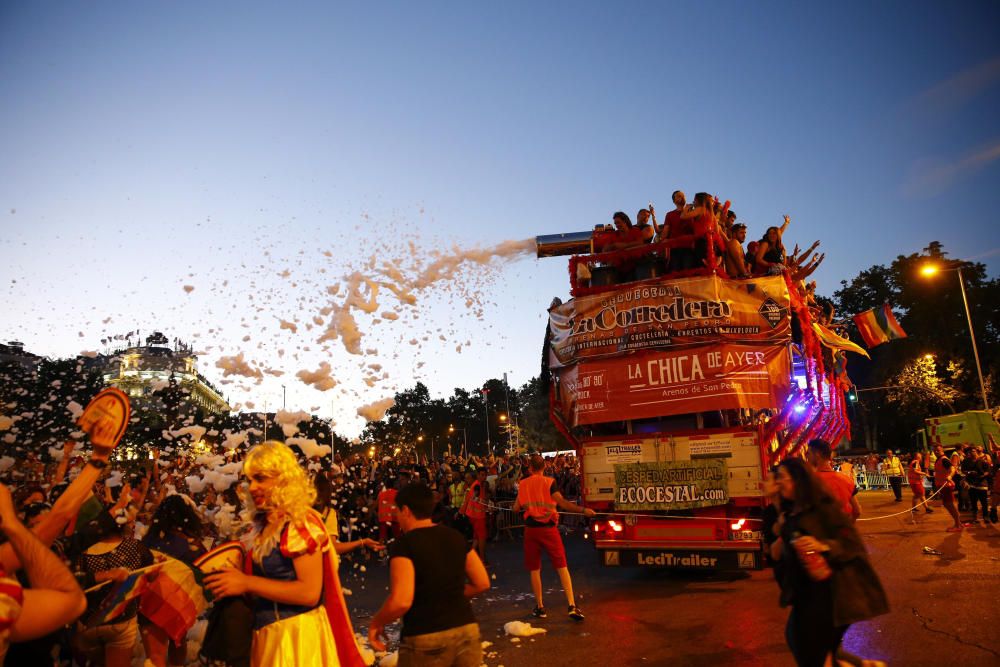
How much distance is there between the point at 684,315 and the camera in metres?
A: 8.87

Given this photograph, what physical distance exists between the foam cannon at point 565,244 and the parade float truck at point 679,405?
0.41m

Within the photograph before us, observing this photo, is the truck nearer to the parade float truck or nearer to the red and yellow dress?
the parade float truck

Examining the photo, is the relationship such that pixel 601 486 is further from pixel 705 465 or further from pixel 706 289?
pixel 706 289

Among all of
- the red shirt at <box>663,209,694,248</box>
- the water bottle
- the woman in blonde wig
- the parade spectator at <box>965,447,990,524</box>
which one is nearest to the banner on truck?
the red shirt at <box>663,209,694,248</box>

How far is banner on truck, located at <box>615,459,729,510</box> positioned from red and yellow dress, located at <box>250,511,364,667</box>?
6229 millimetres

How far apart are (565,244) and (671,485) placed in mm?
3802

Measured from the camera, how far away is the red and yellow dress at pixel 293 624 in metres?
3.01

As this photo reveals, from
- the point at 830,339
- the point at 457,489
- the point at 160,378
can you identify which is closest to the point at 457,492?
the point at 457,489

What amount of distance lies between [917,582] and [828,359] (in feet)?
16.3

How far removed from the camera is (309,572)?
304 centimetres

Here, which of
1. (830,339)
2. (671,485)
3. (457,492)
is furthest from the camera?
(457,492)

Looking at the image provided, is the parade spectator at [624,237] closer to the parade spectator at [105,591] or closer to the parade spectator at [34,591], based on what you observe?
the parade spectator at [105,591]

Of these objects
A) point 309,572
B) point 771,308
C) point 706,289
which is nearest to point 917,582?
point 771,308

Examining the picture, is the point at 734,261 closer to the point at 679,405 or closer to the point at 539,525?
the point at 679,405
